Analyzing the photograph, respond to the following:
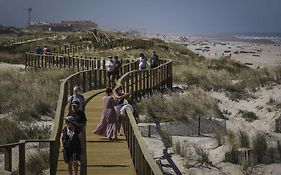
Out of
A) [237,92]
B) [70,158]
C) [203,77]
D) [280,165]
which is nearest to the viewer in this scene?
[70,158]

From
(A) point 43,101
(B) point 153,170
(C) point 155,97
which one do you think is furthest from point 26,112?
(B) point 153,170

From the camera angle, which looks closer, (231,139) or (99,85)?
(231,139)

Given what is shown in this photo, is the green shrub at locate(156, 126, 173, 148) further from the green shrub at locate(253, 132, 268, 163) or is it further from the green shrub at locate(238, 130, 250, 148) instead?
the green shrub at locate(253, 132, 268, 163)

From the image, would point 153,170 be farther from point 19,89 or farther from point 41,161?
point 19,89

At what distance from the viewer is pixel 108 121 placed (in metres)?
10.9

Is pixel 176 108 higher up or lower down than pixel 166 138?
higher up

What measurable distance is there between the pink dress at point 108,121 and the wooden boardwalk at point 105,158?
0.52ft

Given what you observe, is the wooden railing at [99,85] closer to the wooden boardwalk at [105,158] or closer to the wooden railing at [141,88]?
the wooden railing at [141,88]

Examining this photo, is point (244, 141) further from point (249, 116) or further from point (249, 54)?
point (249, 54)

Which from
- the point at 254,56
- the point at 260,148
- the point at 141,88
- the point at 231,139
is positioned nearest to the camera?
the point at 260,148

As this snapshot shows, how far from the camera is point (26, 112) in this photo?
16266 mm

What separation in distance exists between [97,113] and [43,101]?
4633 mm

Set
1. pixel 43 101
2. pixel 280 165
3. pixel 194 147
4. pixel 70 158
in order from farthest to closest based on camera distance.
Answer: pixel 43 101, pixel 194 147, pixel 280 165, pixel 70 158

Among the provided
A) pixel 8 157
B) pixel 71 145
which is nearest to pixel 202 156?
pixel 71 145
